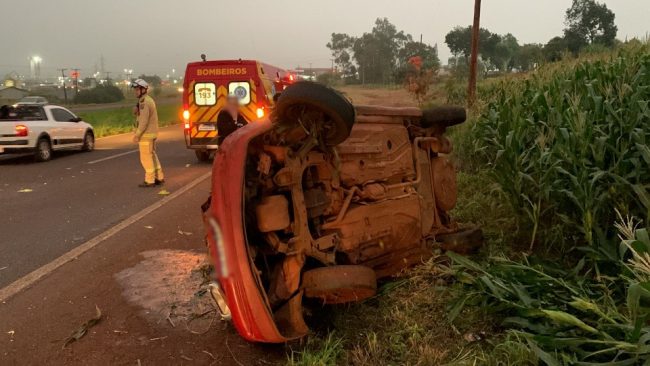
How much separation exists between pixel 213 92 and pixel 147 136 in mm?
3568

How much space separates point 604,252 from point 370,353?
169 cm

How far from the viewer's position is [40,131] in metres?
12.8

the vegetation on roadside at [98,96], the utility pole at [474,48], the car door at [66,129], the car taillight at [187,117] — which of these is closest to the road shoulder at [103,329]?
the car taillight at [187,117]

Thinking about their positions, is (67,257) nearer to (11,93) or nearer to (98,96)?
(98,96)

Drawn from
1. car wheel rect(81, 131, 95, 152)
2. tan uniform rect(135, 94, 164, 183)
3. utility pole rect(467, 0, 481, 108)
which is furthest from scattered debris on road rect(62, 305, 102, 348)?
utility pole rect(467, 0, 481, 108)

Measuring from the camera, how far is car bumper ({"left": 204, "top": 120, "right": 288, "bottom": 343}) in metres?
2.72

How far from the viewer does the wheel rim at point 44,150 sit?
504 inches

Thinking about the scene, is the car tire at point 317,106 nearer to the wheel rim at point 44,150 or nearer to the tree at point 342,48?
the wheel rim at point 44,150

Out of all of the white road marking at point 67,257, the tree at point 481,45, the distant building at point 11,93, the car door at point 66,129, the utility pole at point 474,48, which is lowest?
the white road marking at point 67,257

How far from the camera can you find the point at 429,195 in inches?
168

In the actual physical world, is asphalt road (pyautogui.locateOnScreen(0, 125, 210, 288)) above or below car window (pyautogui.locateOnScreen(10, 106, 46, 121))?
below

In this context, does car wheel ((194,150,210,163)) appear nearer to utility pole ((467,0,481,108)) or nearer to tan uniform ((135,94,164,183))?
tan uniform ((135,94,164,183))

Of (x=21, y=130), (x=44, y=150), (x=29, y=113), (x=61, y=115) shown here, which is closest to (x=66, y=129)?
(x=61, y=115)

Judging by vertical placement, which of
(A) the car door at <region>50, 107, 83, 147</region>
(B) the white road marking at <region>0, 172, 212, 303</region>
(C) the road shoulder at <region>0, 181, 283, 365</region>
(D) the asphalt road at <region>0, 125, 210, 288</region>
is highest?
(A) the car door at <region>50, 107, 83, 147</region>
